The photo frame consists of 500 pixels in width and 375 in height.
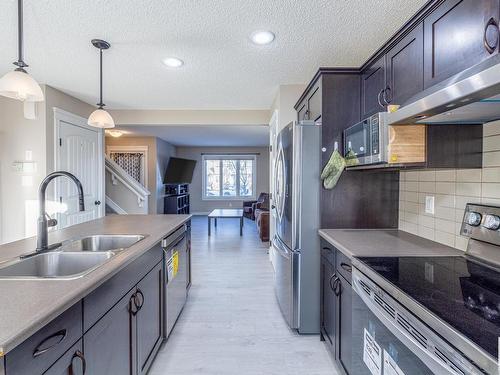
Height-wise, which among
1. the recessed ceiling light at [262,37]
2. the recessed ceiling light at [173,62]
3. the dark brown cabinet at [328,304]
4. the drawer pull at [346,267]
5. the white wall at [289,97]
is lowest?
the dark brown cabinet at [328,304]

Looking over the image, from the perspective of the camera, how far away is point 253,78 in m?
3.35

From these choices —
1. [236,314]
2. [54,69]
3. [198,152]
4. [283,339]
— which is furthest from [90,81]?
[198,152]

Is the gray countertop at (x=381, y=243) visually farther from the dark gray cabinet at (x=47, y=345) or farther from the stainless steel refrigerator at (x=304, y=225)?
the dark gray cabinet at (x=47, y=345)

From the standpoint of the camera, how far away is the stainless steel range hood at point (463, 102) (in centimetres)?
86

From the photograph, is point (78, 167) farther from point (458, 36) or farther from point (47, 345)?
point (458, 36)

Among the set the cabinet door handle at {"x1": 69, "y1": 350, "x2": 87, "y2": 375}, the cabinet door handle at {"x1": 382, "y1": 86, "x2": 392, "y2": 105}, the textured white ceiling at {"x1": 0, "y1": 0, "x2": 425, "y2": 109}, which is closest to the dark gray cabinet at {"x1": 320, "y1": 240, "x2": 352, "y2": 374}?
the cabinet door handle at {"x1": 382, "y1": 86, "x2": 392, "y2": 105}

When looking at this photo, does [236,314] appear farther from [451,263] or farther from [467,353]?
[467,353]

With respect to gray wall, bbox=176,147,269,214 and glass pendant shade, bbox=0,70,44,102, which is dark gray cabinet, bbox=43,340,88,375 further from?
gray wall, bbox=176,147,269,214

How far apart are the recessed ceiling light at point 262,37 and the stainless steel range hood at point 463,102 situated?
1.36 metres

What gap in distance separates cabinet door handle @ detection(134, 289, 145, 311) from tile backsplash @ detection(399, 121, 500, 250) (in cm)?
182

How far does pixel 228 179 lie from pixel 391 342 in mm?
9065

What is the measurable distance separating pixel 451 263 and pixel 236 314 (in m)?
1.86

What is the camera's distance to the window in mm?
9961

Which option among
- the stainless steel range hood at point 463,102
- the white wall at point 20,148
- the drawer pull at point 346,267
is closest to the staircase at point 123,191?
the white wall at point 20,148
